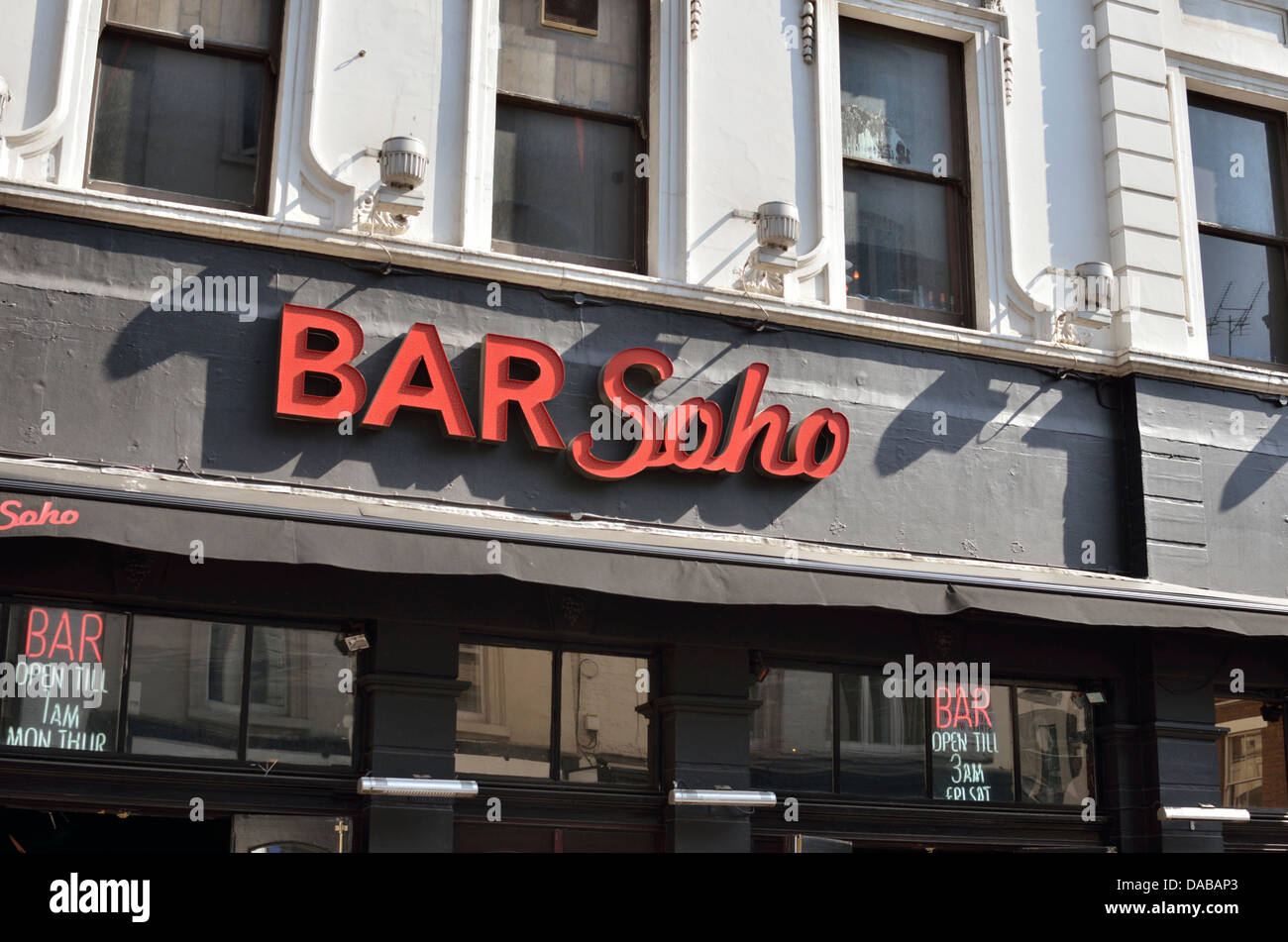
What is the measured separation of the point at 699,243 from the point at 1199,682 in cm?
470

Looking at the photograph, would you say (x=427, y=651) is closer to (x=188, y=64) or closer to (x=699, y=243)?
(x=699, y=243)

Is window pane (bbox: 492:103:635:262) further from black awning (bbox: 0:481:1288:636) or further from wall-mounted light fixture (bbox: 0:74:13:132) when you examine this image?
wall-mounted light fixture (bbox: 0:74:13:132)

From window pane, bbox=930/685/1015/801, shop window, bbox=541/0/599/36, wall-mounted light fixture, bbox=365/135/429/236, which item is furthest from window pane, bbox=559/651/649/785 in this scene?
shop window, bbox=541/0/599/36

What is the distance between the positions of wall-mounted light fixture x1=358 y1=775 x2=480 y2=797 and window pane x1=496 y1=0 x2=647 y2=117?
15.3 feet

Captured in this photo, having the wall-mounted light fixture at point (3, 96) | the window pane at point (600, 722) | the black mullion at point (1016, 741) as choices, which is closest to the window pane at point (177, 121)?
the wall-mounted light fixture at point (3, 96)

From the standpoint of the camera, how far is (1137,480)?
11023 mm

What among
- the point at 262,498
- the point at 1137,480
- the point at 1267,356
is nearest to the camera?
the point at 262,498

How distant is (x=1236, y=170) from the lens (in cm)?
1239

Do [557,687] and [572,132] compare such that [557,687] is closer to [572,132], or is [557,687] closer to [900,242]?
[572,132]

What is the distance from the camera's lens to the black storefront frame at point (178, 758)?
8117 mm

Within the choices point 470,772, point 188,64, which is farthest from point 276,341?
point 470,772

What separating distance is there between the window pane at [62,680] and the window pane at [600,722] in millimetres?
2635
